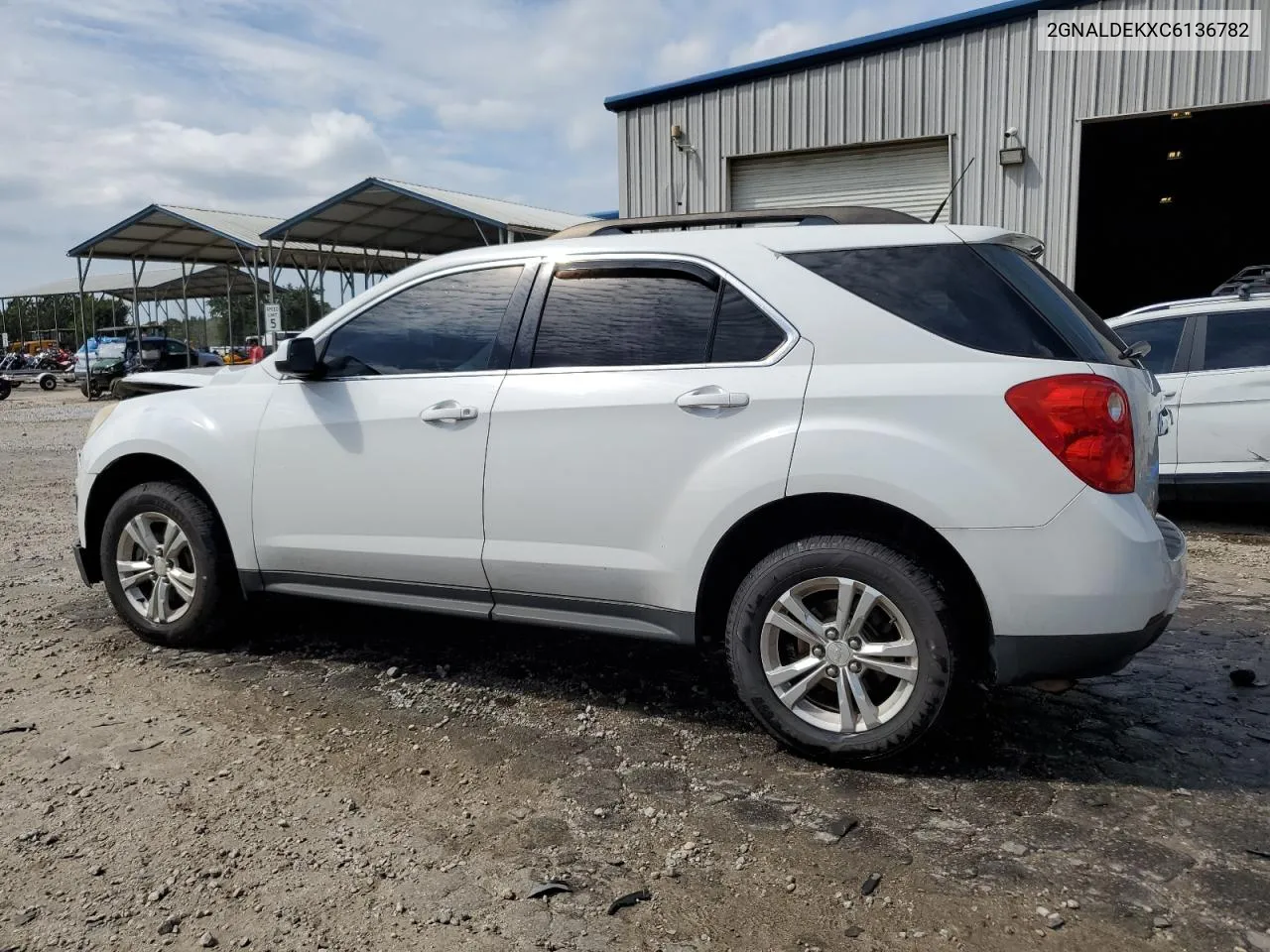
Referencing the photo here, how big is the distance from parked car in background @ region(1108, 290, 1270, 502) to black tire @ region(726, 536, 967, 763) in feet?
15.9

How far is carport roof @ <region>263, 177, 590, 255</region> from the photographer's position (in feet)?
61.6

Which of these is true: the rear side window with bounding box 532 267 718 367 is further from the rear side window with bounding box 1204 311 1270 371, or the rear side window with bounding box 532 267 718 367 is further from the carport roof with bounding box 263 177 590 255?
the carport roof with bounding box 263 177 590 255

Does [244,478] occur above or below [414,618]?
above

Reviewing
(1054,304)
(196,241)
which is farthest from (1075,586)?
(196,241)

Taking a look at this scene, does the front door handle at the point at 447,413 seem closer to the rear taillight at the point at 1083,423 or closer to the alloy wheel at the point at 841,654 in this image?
the alloy wheel at the point at 841,654

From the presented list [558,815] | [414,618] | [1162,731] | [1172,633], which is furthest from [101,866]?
[1172,633]

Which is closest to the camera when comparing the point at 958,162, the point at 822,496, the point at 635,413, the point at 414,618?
the point at 822,496

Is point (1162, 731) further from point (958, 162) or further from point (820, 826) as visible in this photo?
point (958, 162)

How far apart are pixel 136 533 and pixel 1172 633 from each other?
4.82 metres

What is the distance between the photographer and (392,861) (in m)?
2.62

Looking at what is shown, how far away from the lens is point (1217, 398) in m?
6.82

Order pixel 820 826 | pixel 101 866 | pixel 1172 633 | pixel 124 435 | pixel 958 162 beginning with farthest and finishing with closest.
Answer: pixel 958 162 < pixel 1172 633 < pixel 124 435 < pixel 820 826 < pixel 101 866

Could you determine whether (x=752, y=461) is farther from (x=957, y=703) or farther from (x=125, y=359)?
(x=125, y=359)

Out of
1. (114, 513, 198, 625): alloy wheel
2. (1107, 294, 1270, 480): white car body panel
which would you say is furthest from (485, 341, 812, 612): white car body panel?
(1107, 294, 1270, 480): white car body panel
